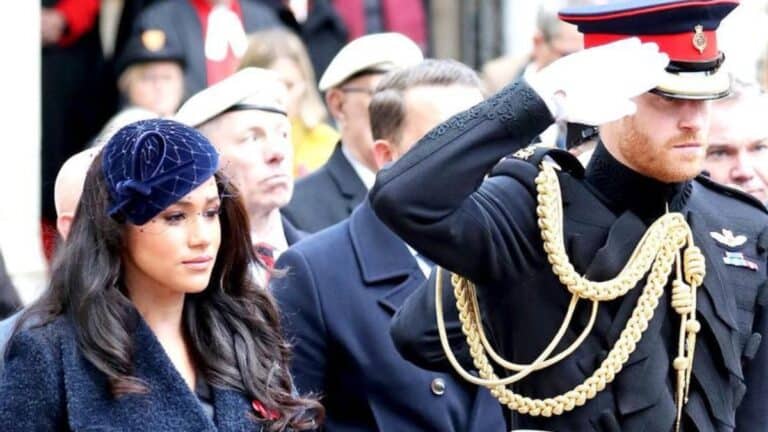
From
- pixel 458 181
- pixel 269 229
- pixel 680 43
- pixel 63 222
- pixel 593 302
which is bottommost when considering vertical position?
pixel 269 229

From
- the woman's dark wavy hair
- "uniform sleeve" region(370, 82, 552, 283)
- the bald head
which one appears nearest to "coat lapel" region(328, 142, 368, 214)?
the bald head

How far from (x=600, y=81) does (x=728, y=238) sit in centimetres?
68

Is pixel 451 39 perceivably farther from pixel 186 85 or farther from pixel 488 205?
pixel 488 205

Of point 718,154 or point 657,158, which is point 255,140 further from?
point 657,158

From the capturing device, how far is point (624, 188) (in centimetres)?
460

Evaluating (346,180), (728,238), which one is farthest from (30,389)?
(346,180)

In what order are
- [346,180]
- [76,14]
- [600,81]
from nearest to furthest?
[600,81] < [346,180] < [76,14]

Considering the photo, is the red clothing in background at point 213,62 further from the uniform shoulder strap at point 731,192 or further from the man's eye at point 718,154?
the uniform shoulder strap at point 731,192

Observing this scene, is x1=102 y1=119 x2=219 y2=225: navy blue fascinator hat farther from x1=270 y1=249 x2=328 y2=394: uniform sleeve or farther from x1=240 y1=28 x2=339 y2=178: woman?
x1=240 y1=28 x2=339 y2=178: woman

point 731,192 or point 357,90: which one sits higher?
point 731,192

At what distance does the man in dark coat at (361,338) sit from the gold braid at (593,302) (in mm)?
963

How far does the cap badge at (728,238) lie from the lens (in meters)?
4.77

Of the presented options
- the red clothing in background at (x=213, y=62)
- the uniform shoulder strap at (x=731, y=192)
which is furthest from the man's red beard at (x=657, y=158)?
the red clothing in background at (x=213, y=62)

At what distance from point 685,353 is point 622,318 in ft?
0.52
